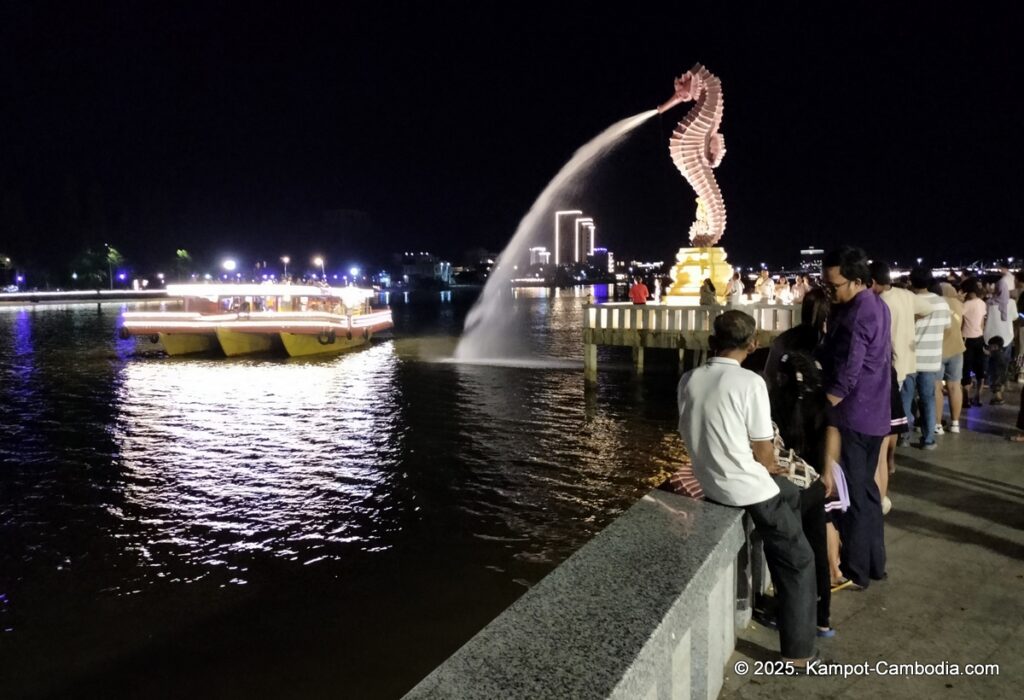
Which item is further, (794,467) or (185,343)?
(185,343)

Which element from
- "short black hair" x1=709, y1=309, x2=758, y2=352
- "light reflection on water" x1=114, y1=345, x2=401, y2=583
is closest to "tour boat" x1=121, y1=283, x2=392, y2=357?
"light reflection on water" x1=114, y1=345, x2=401, y2=583

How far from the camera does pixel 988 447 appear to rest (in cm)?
930

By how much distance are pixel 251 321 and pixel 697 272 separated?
18490 mm

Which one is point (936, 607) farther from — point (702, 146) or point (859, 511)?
point (702, 146)

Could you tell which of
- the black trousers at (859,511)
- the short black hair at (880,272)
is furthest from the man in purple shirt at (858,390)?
the short black hair at (880,272)

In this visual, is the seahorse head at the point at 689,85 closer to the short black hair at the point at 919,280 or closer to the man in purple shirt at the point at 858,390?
the short black hair at the point at 919,280

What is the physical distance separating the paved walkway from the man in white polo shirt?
317mm

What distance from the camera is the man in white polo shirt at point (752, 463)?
162 inches

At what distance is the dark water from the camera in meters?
7.21

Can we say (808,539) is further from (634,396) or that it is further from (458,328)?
(458,328)

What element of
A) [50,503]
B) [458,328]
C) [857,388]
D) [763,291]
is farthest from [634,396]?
[458,328]

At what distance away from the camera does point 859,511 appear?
16.7 feet

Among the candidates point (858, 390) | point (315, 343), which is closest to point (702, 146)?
point (315, 343)

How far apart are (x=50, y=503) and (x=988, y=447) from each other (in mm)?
13321
